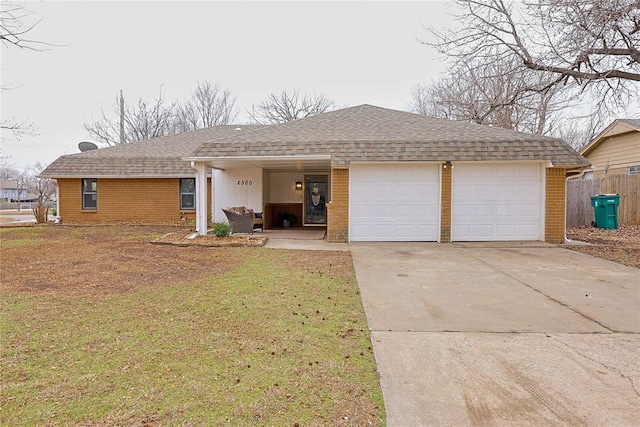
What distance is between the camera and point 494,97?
17125 millimetres

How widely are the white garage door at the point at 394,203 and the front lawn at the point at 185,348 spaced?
4419 millimetres

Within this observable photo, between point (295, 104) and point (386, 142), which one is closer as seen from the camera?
point (386, 142)

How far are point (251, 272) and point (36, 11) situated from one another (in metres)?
6.00

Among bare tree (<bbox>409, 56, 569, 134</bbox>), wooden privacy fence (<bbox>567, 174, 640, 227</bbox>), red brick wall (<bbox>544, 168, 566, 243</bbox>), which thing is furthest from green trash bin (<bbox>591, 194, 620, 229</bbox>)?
red brick wall (<bbox>544, 168, 566, 243</bbox>)

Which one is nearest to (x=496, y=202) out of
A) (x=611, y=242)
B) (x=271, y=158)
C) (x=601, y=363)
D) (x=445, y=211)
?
(x=445, y=211)

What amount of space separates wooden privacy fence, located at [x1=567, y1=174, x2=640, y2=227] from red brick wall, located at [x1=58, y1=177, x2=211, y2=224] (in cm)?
1627

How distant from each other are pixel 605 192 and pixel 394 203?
10.9m

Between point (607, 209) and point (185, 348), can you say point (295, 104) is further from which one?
point (185, 348)

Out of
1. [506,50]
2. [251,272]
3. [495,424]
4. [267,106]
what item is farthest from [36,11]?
[267,106]

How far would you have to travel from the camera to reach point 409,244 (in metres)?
11.2

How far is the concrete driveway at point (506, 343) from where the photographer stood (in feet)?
9.11

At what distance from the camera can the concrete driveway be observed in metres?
2.78

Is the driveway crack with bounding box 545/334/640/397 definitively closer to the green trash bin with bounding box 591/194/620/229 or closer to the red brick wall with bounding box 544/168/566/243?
the red brick wall with bounding box 544/168/566/243

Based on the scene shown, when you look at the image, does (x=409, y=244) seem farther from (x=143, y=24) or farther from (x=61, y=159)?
(x=61, y=159)
